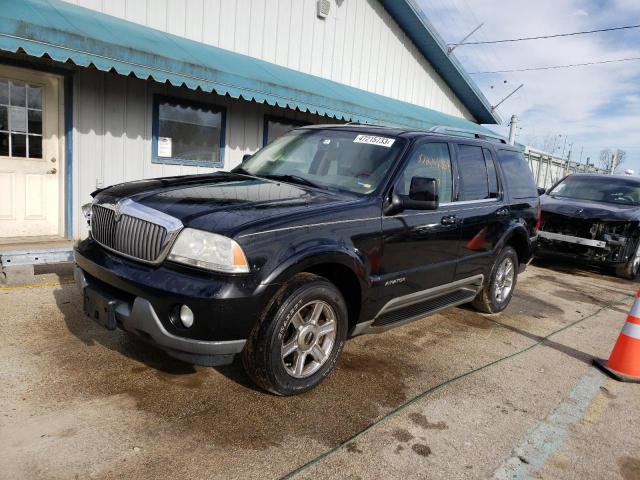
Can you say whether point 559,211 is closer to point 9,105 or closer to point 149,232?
point 149,232

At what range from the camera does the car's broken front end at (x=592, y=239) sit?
8.18m

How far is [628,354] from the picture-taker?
13.3 feet

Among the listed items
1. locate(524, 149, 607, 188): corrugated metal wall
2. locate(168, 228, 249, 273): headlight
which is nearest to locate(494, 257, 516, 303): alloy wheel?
locate(168, 228, 249, 273): headlight

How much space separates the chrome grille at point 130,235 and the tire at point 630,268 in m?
8.25

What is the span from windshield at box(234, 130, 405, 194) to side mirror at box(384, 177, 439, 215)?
195 millimetres

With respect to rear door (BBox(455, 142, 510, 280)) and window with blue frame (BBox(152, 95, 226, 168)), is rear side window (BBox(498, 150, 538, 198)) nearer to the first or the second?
rear door (BBox(455, 142, 510, 280))

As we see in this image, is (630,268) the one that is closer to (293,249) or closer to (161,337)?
(293,249)

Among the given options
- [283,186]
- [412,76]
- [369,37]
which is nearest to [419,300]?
[283,186]

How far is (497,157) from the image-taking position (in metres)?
5.22

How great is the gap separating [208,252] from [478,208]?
2.97 meters

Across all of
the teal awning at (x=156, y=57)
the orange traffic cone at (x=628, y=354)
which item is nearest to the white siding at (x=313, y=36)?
the teal awning at (x=156, y=57)

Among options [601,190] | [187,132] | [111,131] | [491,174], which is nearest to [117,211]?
[491,174]

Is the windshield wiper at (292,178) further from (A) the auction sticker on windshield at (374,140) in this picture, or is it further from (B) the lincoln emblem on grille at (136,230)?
(B) the lincoln emblem on grille at (136,230)

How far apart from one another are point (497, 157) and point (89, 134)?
5846 mm
